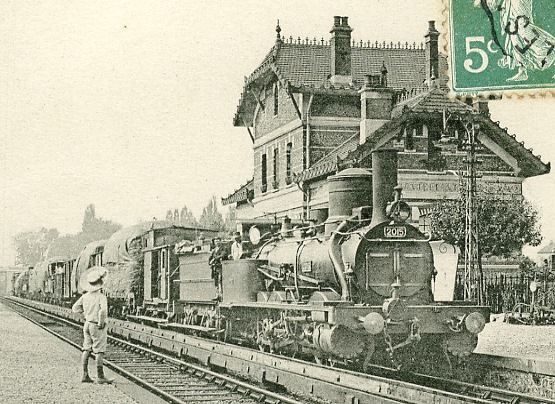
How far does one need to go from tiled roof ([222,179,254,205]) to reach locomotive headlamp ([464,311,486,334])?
27.6 m

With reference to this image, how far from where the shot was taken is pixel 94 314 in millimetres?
11617

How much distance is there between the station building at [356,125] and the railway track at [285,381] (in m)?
9.24

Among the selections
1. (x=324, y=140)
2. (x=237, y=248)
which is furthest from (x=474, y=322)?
(x=324, y=140)

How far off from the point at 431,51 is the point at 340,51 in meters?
3.72

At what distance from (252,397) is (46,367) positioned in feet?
14.9

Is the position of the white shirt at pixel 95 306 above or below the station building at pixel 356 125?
below

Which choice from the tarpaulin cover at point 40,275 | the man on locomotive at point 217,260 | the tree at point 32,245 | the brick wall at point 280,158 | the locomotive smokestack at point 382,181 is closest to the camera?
the locomotive smokestack at point 382,181

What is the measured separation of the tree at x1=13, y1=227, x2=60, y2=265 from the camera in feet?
306

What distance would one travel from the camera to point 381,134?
89.0 ft

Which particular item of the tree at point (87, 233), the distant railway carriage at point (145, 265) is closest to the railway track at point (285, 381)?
the distant railway carriage at point (145, 265)

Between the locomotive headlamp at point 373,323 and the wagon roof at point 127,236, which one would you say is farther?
the wagon roof at point 127,236

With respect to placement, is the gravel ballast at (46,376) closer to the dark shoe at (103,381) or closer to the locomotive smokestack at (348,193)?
the dark shoe at (103,381)

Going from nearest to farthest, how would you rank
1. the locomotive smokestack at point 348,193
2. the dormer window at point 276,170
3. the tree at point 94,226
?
the locomotive smokestack at point 348,193
the dormer window at point 276,170
the tree at point 94,226

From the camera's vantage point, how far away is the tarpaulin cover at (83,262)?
29.5 meters
